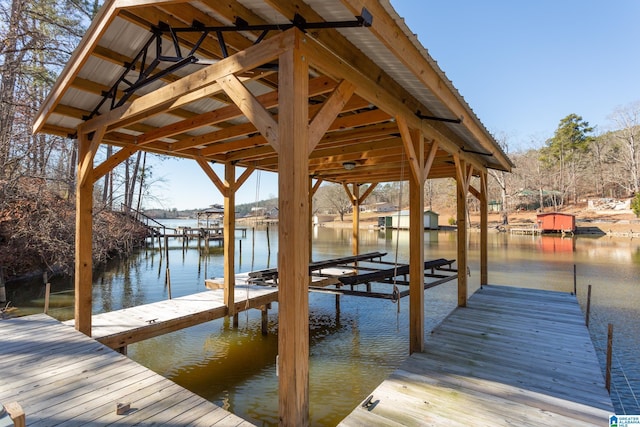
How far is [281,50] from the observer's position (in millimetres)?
2057

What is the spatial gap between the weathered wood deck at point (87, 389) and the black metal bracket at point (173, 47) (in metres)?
2.62

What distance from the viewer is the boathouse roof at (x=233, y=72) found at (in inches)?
84.0

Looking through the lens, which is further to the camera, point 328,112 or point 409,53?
point 409,53

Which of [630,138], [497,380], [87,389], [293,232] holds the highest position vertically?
[630,138]

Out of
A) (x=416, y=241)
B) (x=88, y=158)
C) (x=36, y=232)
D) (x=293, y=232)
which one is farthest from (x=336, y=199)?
(x=293, y=232)

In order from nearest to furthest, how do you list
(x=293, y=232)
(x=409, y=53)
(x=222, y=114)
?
1. (x=293, y=232)
2. (x=409, y=53)
3. (x=222, y=114)

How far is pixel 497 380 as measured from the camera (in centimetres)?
309

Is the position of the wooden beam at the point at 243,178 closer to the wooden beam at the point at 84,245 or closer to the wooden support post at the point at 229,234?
the wooden support post at the point at 229,234

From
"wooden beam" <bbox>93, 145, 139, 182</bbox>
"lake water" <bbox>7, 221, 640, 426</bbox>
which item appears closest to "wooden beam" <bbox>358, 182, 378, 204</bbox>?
"lake water" <bbox>7, 221, 640, 426</bbox>

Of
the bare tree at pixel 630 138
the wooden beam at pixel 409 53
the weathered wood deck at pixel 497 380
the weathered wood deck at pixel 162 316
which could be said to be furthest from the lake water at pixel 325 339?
the bare tree at pixel 630 138

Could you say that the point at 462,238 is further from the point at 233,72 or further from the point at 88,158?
the point at 88,158

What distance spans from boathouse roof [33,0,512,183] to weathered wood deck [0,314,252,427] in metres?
2.09

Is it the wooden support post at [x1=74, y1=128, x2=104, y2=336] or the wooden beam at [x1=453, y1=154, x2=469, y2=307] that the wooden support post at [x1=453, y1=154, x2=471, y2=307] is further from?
the wooden support post at [x1=74, y1=128, x2=104, y2=336]

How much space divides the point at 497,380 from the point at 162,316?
15.0 feet
